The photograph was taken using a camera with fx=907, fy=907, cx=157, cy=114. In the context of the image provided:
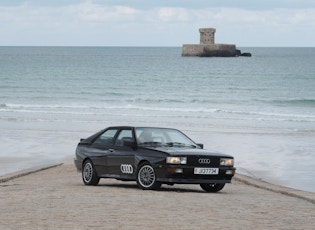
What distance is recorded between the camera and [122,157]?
56.4 ft

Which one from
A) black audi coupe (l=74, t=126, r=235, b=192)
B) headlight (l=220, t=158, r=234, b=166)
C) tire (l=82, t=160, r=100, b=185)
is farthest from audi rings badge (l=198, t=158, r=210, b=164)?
tire (l=82, t=160, r=100, b=185)

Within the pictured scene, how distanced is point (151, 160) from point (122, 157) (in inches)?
37.7

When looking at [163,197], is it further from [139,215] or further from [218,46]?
[218,46]

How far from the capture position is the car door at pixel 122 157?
17.0 metres

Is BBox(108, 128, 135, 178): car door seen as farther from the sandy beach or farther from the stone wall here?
the stone wall

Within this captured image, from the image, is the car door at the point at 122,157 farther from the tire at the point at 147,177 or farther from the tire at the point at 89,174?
the tire at the point at 89,174

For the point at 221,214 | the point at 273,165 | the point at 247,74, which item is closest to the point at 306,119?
the point at 273,165

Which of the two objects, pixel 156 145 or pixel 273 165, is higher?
pixel 156 145

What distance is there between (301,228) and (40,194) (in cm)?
541

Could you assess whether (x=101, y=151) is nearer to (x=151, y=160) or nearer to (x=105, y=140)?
(x=105, y=140)

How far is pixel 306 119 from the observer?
5344cm

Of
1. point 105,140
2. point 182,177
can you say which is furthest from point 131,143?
point 182,177

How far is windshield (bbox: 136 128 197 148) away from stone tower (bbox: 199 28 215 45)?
179 metres

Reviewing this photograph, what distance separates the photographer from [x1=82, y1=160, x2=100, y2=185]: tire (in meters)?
17.9
